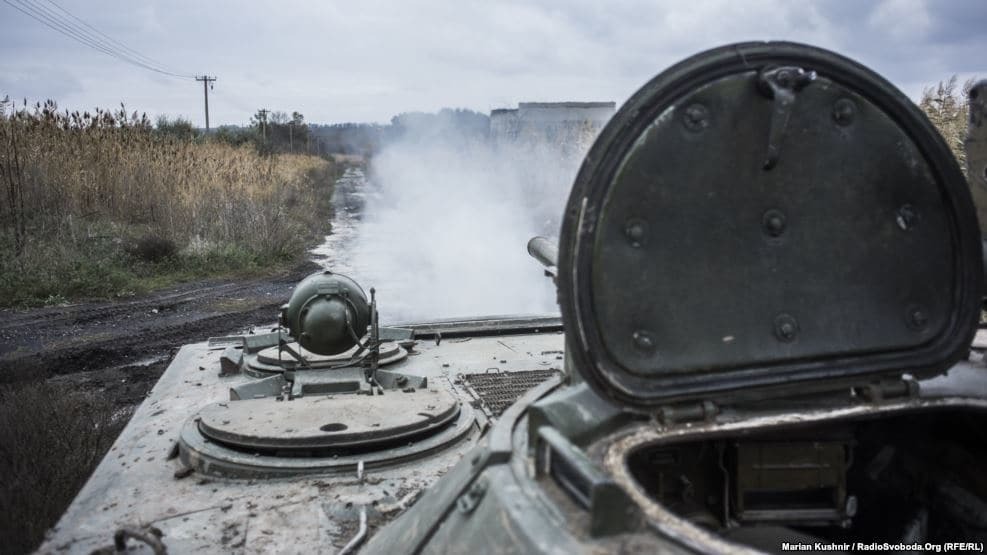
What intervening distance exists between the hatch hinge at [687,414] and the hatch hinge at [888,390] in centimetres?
39

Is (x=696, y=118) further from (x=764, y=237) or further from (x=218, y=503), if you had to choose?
(x=218, y=503)

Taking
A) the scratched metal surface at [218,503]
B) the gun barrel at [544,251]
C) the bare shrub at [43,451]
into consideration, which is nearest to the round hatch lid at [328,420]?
the scratched metal surface at [218,503]

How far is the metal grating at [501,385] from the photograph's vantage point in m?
4.58

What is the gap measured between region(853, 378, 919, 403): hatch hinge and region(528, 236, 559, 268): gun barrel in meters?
1.07

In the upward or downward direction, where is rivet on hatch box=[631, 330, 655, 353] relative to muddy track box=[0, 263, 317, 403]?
upward

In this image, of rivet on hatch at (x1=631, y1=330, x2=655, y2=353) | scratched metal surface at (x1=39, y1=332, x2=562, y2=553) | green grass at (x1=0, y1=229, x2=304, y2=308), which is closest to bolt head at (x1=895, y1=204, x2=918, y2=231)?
rivet on hatch at (x1=631, y1=330, x2=655, y2=353)

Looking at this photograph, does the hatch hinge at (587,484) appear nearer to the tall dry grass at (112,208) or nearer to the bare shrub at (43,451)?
the bare shrub at (43,451)

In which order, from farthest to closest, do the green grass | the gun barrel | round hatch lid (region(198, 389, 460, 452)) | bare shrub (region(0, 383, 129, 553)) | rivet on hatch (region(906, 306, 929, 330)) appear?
the green grass < bare shrub (region(0, 383, 129, 553)) < round hatch lid (region(198, 389, 460, 452)) < the gun barrel < rivet on hatch (region(906, 306, 929, 330))

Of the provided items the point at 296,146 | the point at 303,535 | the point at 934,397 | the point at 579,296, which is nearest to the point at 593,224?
the point at 579,296

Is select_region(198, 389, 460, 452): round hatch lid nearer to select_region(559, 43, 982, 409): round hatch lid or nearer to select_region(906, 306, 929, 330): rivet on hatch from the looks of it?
select_region(559, 43, 982, 409): round hatch lid

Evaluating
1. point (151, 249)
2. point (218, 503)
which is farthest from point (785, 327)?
point (151, 249)

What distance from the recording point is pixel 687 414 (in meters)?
1.91

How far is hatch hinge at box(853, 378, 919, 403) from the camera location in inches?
80.0

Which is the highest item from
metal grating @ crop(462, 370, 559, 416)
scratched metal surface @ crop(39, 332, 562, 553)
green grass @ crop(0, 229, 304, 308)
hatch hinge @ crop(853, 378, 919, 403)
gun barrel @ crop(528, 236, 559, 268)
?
gun barrel @ crop(528, 236, 559, 268)
